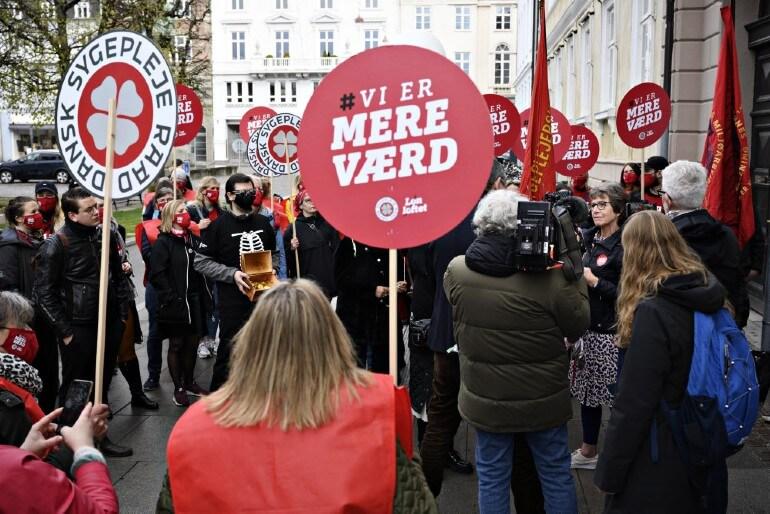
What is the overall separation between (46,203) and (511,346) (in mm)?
4448

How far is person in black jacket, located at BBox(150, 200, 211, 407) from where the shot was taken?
6539mm

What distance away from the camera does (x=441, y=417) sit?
4.54 meters

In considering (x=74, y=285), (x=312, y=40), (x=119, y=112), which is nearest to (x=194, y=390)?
(x=74, y=285)

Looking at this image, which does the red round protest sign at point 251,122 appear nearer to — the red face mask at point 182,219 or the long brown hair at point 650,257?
the red face mask at point 182,219

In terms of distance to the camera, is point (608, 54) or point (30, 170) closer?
point (608, 54)

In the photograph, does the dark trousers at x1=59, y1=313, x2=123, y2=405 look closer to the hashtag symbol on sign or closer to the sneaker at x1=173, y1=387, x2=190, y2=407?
the sneaker at x1=173, y1=387, x2=190, y2=407

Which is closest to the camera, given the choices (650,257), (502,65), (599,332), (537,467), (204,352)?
(650,257)

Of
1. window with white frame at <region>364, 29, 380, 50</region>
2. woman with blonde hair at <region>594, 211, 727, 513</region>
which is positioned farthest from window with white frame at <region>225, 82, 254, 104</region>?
woman with blonde hair at <region>594, 211, 727, 513</region>

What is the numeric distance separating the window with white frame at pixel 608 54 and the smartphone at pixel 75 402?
14995mm

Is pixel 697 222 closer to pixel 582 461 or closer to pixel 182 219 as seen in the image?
pixel 582 461

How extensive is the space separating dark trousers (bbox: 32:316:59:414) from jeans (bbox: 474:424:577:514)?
9.55ft

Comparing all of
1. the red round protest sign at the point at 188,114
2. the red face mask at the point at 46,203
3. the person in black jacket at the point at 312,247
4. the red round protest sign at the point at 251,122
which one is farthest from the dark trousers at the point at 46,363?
the red round protest sign at the point at 251,122

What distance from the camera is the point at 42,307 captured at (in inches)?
207

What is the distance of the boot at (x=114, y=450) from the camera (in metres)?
5.46
